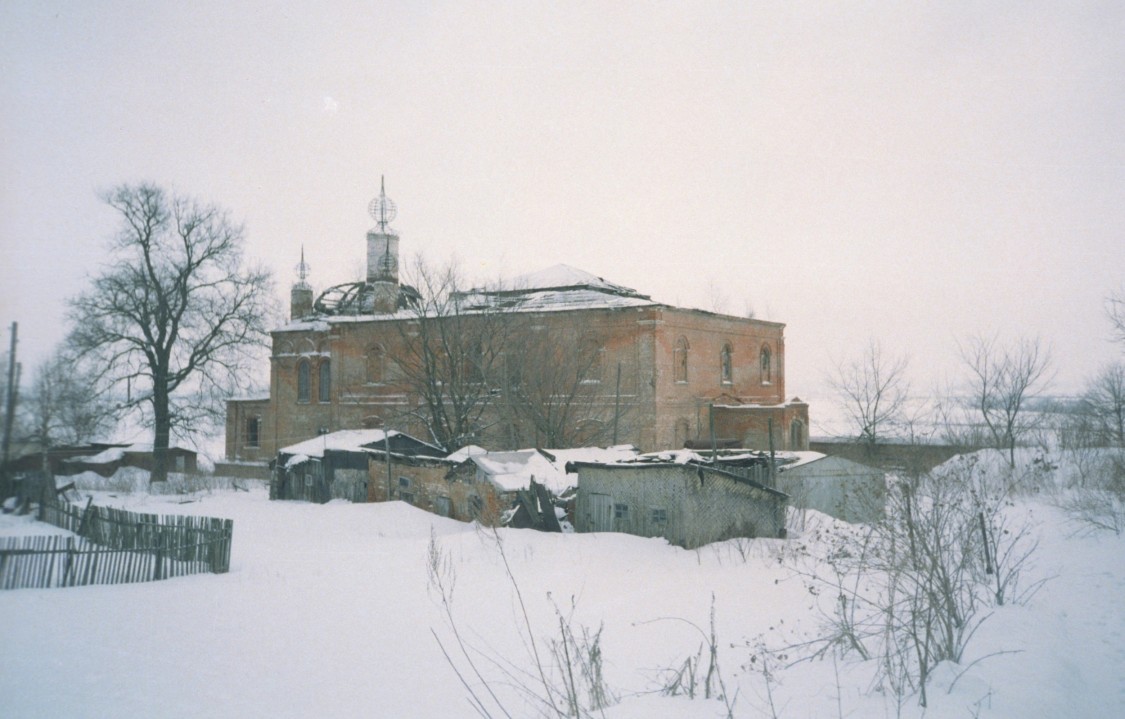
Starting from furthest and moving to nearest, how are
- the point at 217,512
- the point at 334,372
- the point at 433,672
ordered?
the point at 334,372, the point at 217,512, the point at 433,672

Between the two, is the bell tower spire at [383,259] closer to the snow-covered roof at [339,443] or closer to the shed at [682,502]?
the snow-covered roof at [339,443]

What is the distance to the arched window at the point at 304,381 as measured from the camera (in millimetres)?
36906

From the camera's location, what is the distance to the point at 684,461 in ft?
44.4

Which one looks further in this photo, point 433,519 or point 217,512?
point 217,512

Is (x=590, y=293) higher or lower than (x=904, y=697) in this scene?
higher

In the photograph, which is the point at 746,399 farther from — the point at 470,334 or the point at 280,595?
the point at 280,595

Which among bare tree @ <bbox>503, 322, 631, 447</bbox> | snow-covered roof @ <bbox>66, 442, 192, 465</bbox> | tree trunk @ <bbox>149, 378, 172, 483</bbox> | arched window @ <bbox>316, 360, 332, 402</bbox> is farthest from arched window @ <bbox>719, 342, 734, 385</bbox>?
snow-covered roof @ <bbox>66, 442, 192, 465</bbox>

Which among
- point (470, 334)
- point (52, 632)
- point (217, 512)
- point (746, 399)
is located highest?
point (470, 334)

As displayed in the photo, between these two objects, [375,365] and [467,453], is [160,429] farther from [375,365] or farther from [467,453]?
[467,453]

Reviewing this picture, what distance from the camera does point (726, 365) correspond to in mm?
34219

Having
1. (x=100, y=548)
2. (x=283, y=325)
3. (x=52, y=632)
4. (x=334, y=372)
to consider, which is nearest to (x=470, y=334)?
(x=334, y=372)

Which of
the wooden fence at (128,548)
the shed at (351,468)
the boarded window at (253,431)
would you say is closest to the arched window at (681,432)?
the shed at (351,468)

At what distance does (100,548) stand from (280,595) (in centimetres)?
293

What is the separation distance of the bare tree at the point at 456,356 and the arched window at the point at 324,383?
8668mm
